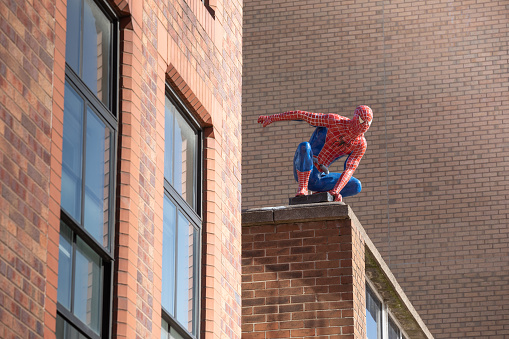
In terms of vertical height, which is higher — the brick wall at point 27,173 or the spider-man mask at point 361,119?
the spider-man mask at point 361,119

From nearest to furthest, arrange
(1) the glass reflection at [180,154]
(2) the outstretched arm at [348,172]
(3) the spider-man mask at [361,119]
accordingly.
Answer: (1) the glass reflection at [180,154] → (3) the spider-man mask at [361,119] → (2) the outstretched arm at [348,172]

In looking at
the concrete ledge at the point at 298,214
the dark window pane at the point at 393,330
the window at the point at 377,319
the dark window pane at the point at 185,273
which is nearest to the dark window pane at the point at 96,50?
the dark window pane at the point at 185,273

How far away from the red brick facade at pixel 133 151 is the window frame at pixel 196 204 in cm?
6

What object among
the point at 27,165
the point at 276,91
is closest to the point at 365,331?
the point at 27,165

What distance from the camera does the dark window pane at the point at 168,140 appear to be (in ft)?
31.4

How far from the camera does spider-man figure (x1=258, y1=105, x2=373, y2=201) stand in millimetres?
14016

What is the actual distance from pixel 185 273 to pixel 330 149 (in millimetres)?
4925

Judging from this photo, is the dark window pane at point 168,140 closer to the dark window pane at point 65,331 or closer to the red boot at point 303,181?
the dark window pane at point 65,331

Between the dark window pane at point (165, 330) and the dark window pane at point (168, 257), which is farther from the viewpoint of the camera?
the dark window pane at point (168, 257)

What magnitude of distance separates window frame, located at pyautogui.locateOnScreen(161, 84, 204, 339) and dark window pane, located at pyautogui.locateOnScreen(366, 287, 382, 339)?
4.39 metres

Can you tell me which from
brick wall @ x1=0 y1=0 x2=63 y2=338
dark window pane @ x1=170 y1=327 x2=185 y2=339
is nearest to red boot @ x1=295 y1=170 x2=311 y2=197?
dark window pane @ x1=170 y1=327 x2=185 y2=339

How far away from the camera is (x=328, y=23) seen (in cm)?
2216

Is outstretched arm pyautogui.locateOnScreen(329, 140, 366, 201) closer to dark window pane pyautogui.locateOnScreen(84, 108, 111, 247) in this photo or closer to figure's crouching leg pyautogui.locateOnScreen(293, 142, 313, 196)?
figure's crouching leg pyautogui.locateOnScreen(293, 142, 313, 196)

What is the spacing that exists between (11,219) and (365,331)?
7664mm
